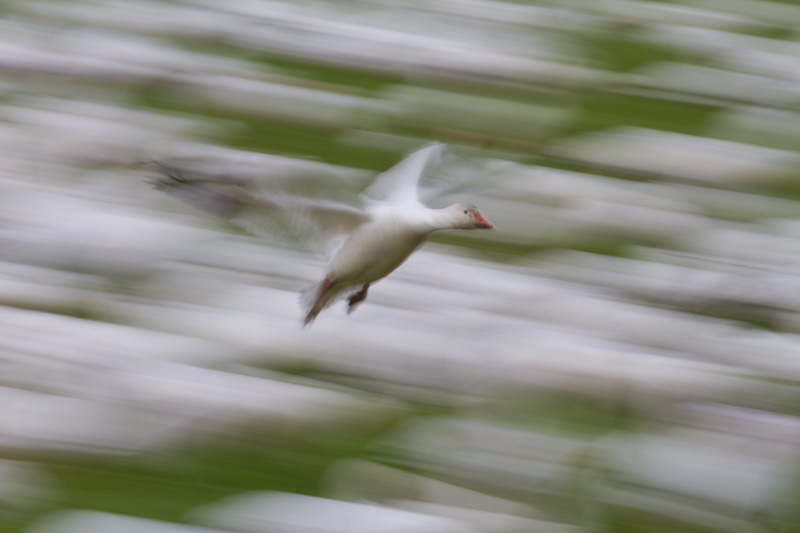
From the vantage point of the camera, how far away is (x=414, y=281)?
202cm

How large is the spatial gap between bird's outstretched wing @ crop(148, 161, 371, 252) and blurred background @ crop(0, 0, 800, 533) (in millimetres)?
23

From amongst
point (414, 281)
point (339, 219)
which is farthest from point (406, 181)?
point (414, 281)

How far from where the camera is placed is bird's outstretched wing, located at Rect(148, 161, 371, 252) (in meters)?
1.18

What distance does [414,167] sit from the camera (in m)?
1.34

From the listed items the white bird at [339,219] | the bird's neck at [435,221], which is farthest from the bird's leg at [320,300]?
the bird's neck at [435,221]

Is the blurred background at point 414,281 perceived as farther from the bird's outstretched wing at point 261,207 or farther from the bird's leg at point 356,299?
the bird's leg at point 356,299

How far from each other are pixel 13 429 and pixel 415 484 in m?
0.47

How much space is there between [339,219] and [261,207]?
70mm

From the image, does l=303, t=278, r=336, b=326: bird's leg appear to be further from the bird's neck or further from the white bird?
the bird's neck

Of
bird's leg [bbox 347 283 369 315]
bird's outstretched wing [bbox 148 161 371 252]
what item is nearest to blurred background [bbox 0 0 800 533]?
bird's outstretched wing [bbox 148 161 371 252]

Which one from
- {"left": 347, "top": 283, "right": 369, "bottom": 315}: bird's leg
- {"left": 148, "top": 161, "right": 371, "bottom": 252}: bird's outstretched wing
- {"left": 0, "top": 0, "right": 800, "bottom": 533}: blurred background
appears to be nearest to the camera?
{"left": 148, "top": 161, "right": 371, "bottom": 252}: bird's outstretched wing

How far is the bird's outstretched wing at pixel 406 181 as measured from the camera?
127cm

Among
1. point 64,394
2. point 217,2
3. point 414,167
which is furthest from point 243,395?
point 217,2

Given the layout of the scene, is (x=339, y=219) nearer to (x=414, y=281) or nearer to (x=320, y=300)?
(x=320, y=300)
